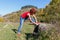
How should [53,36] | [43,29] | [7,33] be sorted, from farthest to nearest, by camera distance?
[7,33] → [43,29] → [53,36]

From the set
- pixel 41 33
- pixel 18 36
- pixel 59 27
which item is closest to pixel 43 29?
pixel 41 33

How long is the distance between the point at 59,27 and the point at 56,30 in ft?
1.02

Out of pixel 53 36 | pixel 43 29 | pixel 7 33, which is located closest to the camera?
pixel 53 36

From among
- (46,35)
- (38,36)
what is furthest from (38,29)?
(46,35)

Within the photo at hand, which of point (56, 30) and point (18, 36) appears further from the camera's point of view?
point (18, 36)

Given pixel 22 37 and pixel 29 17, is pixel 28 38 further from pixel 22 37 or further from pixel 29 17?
pixel 29 17

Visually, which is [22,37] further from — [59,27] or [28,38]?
[59,27]

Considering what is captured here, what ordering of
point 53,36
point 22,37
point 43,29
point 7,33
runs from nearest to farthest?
1. point 53,36
2. point 43,29
3. point 22,37
4. point 7,33

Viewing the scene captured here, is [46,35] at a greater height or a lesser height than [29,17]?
lesser

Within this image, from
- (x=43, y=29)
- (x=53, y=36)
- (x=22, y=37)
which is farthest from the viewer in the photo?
(x=22, y=37)

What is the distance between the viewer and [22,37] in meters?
13.1

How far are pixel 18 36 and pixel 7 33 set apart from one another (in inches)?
51.2

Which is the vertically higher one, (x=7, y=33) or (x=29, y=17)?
(x=29, y=17)

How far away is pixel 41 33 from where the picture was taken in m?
12.1
